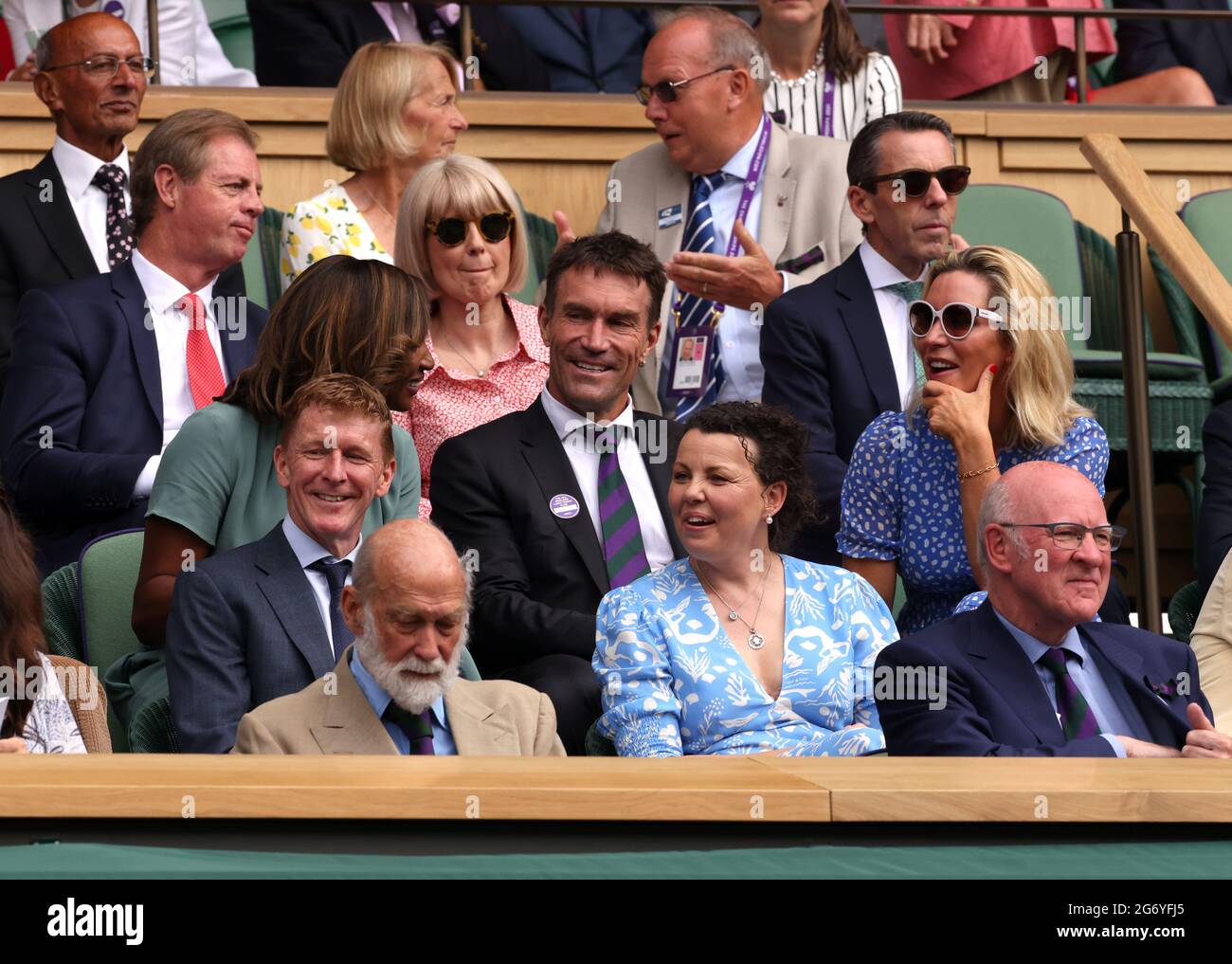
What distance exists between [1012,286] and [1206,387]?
4.78 feet

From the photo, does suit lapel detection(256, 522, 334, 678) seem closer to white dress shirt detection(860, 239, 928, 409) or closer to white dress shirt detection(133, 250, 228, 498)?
white dress shirt detection(133, 250, 228, 498)

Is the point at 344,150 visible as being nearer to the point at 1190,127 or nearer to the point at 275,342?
the point at 275,342

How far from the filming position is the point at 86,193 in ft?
17.3

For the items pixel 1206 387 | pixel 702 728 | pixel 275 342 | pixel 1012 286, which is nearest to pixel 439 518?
pixel 275 342

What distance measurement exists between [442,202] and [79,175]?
3.14 ft

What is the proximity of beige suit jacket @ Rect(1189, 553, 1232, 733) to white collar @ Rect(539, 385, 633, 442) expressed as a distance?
3.90 feet

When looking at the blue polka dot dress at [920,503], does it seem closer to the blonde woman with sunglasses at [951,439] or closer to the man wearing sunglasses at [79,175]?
the blonde woman with sunglasses at [951,439]

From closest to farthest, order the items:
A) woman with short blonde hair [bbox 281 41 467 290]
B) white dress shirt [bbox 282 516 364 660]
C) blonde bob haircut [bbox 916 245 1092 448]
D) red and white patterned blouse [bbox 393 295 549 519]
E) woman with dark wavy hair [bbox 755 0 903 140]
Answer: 1. white dress shirt [bbox 282 516 364 660]
2. blonde bob haircut [bbox 916 245 1092 448]
3. red and white patterned blouse [bbox 393 295 549 519]
4. woman with short blonde hair [bbox 281 41 467 290]
5. woman with dark wavy hair [bbox 755 0 903 140]

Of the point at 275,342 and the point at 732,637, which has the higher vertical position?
the point at 275,342

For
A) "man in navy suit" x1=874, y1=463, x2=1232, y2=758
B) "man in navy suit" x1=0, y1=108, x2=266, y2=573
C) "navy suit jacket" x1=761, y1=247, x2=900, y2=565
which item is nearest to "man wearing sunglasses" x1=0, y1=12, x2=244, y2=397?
"man in navy suit" x1=0, y1=108, x2=266, y2=573

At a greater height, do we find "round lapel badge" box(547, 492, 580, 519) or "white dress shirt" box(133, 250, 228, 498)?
"white dress shirt" box(133, 250, 228, 498)

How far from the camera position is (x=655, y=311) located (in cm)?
463

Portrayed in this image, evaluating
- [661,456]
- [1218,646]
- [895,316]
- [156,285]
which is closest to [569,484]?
[661,456]

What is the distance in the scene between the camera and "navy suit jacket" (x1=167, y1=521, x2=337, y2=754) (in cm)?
366
